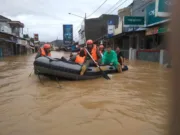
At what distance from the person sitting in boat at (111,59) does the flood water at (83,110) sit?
7.71 feet

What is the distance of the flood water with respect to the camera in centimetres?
347

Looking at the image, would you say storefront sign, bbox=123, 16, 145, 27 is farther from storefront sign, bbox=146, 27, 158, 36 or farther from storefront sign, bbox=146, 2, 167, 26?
storefront sign, bbox=146, 27, 158, 36

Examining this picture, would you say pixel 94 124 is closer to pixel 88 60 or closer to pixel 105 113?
pixel 105 113

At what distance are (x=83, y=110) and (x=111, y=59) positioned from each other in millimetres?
5207

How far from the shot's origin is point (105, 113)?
4.24 metres

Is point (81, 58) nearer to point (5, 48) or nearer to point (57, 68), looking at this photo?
point (57, 68)

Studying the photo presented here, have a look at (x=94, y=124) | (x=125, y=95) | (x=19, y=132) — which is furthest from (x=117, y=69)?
(x=19, y=132)

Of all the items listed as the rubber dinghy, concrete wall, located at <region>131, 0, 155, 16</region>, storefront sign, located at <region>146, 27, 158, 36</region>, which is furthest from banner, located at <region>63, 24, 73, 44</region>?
the rubber dinghy

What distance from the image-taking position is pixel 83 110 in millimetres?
4445

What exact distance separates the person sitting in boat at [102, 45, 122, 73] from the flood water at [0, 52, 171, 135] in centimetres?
235

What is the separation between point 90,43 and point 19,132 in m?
5.84

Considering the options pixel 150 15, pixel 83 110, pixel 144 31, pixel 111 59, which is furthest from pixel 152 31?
pixel 83 110

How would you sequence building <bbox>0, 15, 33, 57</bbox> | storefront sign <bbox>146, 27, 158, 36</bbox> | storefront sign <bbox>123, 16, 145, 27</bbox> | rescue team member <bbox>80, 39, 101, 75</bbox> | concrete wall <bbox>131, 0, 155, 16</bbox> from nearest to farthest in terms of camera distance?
rescue team member <bbox>80, 39, 101, 75</bbox>
storefront sign <bbox>146, 27, 158, 36</bbox>
storefront sign <bbox>123, 16, 145, 27</bbox>
concrete wall <bbox>131, 0, 155, 16</bbox>
building <bbox>0, 15, 33, 57</bbox>

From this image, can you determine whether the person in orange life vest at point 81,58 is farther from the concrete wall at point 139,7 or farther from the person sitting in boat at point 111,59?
the concrete wall at point 139,7
